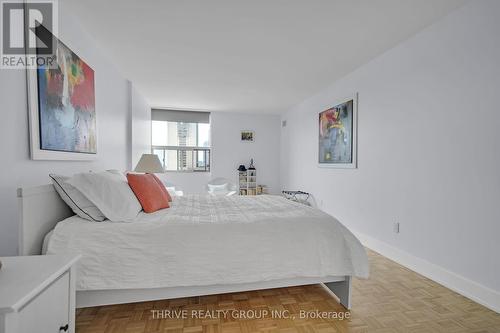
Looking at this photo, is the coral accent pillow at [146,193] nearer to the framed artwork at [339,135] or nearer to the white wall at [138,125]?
the white wall at [138,125]

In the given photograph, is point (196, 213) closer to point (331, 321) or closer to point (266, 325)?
point (266, 325)

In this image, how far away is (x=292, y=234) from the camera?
167cm

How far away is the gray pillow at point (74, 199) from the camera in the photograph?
1.56 metres

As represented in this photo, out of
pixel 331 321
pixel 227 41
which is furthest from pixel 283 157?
pixel 331 321

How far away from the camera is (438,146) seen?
86.0 inches

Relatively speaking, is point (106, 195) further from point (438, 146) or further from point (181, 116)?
point (181, 116)

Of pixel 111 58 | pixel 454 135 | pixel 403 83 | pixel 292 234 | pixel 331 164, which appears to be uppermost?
pixel 111 58

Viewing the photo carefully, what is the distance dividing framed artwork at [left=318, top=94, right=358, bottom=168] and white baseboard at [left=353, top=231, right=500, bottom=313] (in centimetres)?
117

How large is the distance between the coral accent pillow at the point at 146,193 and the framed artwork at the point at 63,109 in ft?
2.00

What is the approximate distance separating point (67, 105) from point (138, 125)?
7.73 ft

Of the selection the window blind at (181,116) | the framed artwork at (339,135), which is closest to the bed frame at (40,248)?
the framed artwork at (339,135)

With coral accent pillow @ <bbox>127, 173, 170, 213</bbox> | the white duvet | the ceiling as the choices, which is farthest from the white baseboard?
coral accent pillow @ <bbox>127, 173, 170, 213</bbox>

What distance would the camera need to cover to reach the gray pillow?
156cm

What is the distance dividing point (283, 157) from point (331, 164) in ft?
7.58
